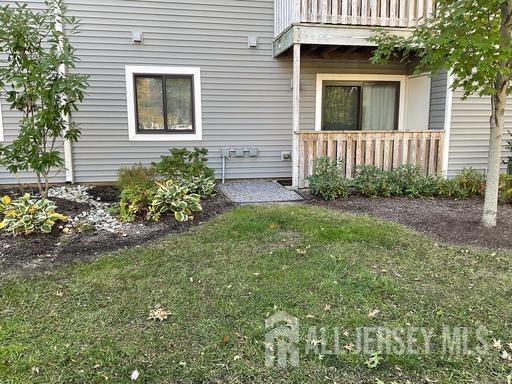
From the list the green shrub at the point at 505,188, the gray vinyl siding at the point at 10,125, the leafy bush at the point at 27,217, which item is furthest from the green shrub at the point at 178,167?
the green shrub at the point at 505,188

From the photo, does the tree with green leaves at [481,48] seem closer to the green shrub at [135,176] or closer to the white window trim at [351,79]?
the white window trim at [351,79]

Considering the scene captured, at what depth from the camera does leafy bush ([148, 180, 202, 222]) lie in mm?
5109

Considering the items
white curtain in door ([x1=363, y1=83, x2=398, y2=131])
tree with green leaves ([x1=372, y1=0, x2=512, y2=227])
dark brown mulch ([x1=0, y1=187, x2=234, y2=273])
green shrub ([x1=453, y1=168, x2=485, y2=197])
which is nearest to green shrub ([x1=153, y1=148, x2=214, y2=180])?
dark brown mulch ([x1=0, y1=187, x2=234, y2=273])

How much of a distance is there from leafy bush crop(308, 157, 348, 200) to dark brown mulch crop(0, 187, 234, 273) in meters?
2.02

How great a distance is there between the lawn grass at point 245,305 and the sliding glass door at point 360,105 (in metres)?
4.36

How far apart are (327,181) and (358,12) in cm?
306

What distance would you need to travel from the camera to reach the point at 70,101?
202 inches

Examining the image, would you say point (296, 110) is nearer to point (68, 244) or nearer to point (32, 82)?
point (32, 82)

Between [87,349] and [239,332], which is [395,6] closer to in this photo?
[239,332]

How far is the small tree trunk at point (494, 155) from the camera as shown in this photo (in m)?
4.63

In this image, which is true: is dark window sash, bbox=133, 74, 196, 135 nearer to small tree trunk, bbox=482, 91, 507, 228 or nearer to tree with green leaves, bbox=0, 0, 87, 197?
tree with green leaves, bbox=0, 0, 87, 197

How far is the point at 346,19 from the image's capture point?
21.9 feet

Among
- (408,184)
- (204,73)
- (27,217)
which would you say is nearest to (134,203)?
(27,217)

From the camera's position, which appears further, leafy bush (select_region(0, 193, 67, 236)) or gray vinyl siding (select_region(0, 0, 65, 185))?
gray vinyl siding (select_region(0, 0, 65, 185))
